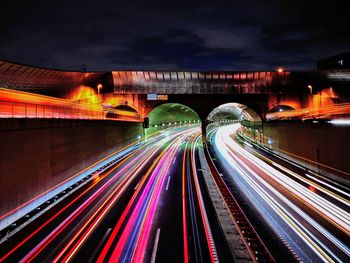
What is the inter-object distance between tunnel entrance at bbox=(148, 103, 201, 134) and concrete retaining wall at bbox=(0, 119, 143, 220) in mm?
34486

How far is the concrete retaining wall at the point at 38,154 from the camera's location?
13281 mm

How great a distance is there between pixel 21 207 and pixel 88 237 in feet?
17.2

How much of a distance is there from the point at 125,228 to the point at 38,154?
7985mm

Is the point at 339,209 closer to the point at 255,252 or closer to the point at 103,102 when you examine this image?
the point at 255,252

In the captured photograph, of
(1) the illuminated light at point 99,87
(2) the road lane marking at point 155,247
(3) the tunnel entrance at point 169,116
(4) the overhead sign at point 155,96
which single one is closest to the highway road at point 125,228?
(2) the road lane marking at point 155,247

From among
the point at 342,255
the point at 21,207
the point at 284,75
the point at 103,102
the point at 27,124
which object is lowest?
the point at 342,255

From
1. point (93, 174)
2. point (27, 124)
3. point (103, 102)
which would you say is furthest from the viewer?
point (103, 102)

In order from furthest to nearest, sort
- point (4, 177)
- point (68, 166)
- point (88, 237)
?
point (68, 166) → point (4, 177) → point (88, 237)

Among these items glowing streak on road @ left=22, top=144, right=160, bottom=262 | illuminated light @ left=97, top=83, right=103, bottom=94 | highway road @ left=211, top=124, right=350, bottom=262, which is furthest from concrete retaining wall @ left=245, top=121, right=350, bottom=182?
illuminated light @ left=97, top=83, right=103, bottom=94

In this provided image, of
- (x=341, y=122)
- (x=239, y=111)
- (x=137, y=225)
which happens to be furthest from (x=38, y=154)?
(x=239, y=111)

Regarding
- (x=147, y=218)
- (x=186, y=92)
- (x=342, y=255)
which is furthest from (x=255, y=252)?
(x=186, y=92)

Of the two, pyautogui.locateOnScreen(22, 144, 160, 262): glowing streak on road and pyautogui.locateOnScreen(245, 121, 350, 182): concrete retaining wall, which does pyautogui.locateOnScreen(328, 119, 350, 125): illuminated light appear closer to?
pyautogui.locateOnScreen(245, 121, 350, 182): concrete retaining wall

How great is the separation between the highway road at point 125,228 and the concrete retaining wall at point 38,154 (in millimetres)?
1812

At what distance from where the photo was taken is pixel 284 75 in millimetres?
52000
